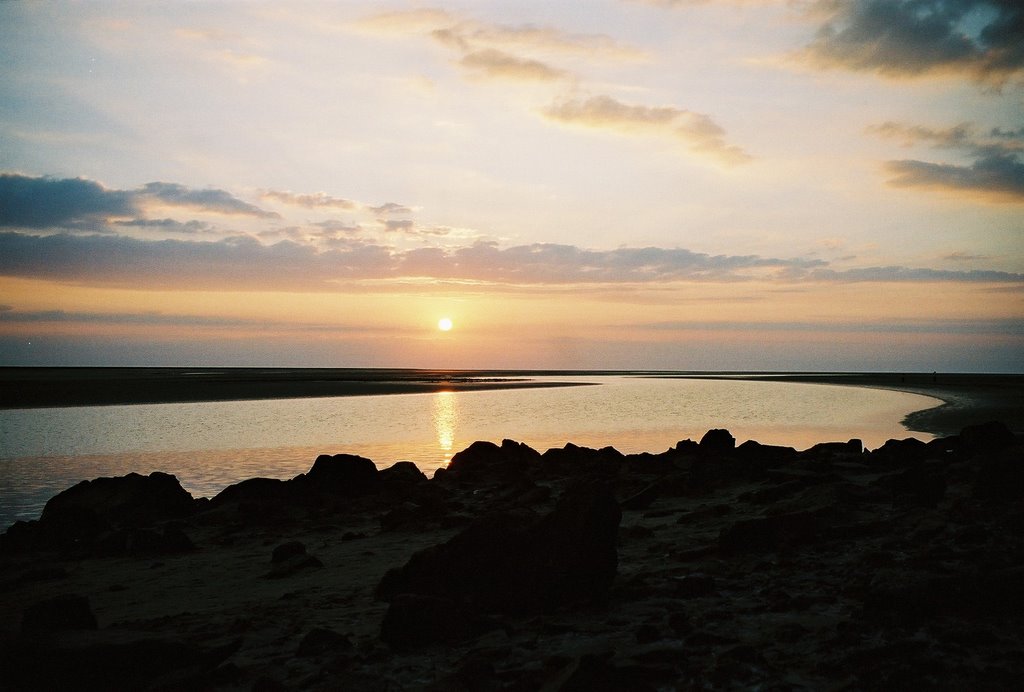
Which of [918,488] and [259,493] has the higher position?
[918,488]

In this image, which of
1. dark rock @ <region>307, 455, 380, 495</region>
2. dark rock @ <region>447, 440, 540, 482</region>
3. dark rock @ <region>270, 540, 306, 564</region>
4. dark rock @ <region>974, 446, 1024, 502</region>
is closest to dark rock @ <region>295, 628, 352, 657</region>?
dark rock @ <region>270, 540, 306, 564</region>

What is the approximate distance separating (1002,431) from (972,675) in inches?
564

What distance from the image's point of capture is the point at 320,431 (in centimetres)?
3778

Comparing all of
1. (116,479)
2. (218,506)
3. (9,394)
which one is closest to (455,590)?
(218,506)

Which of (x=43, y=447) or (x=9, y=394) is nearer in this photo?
(x=43, y=447)

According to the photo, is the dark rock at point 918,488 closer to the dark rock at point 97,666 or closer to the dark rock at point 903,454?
the dark rock at point 903,454

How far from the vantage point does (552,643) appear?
24.7ft

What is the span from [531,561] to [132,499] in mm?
11622

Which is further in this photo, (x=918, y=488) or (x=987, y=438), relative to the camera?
(x=987, y=438)

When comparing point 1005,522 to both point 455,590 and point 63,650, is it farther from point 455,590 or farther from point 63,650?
point 63,650

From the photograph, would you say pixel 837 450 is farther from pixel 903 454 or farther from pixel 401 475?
pixel 401 475

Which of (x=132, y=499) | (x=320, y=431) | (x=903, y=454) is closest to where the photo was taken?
(x=132, y=499)

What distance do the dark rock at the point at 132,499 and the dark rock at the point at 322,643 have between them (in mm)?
9926

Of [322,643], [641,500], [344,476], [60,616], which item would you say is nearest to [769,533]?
[641,500]
